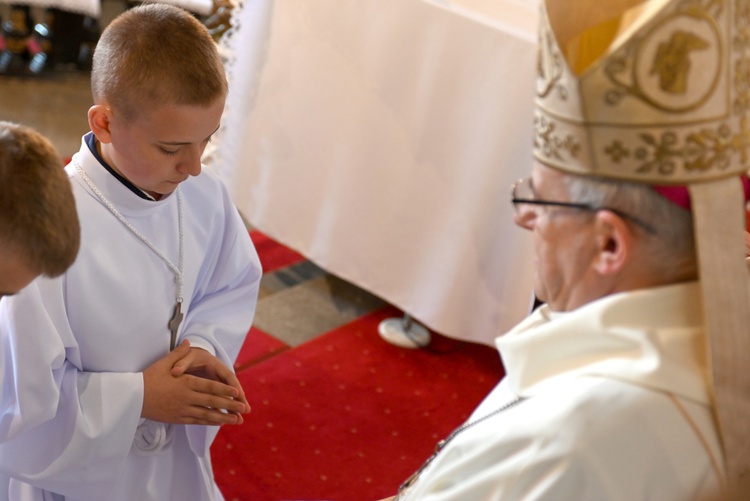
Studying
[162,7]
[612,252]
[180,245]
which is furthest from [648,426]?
[162,7]

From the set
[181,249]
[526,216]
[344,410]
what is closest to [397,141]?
[344,410]

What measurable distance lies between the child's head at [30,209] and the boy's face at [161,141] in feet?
1.37

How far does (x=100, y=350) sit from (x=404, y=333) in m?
2.25

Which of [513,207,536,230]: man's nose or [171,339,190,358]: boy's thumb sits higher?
[513,207,536,230]: man's nose

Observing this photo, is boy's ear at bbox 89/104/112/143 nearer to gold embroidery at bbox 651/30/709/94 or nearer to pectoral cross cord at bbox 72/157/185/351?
pectoral cross cord at bbox 72/157/185/351

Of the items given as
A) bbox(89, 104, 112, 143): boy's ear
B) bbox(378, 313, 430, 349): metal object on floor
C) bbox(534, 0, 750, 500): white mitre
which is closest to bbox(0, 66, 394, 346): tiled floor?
bbox(378, 313, 430, 349): metal object on floor

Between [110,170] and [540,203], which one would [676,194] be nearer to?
[540,203]

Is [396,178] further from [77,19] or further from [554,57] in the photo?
[77,19]

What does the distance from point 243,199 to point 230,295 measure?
2073 mm

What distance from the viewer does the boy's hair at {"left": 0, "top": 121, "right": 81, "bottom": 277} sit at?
4.49 feet

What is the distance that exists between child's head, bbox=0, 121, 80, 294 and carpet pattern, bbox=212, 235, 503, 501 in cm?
168

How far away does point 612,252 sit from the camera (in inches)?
51.3

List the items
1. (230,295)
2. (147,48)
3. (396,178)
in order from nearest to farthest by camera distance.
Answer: (147,48) < (230,295) < (396,178)

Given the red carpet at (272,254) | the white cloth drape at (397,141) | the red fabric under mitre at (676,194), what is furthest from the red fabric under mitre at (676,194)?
the red carpet at (272,254)
